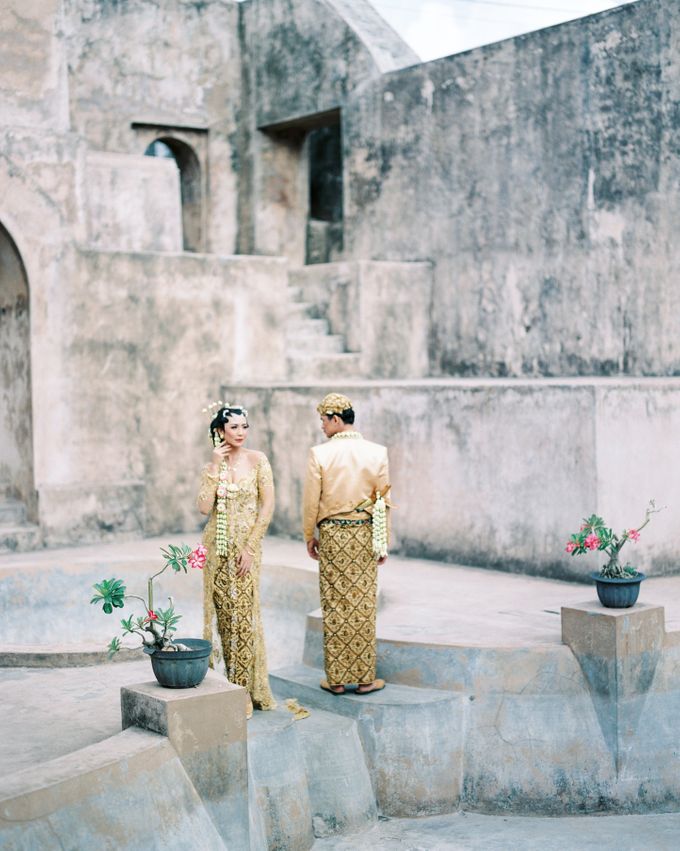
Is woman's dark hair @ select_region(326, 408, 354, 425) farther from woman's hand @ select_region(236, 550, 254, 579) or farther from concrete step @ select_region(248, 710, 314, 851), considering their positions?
concrete step @ select_region(248, 710, 314, 851)

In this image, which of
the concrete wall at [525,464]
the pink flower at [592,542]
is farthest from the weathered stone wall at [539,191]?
the pink flower at [592,542]

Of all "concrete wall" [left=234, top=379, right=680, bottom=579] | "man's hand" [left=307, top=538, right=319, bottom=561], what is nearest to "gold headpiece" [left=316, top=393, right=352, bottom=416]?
"man's hand" [left=307, top=538, right=319, bottom=561]

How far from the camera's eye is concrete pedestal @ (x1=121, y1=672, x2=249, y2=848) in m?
5.63

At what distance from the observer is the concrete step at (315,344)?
13109 millimetres

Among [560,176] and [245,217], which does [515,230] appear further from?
[245,217]

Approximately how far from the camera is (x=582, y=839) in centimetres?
702

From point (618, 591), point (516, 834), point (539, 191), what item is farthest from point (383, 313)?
point (516, 834)

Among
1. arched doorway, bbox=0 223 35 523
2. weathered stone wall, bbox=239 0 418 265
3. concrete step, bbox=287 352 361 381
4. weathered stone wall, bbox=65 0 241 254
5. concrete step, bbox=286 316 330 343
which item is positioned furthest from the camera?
weathered stone wall, bbox=65 0 241 254

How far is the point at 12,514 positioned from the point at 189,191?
6022 millimetres

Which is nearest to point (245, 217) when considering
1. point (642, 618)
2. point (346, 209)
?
point (346, 209)

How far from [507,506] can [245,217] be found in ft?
24.0

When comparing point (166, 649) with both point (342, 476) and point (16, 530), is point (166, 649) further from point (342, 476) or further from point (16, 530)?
point (16, 530)

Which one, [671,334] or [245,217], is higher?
[245,217]

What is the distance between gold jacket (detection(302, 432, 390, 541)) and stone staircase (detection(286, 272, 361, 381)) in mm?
5764
